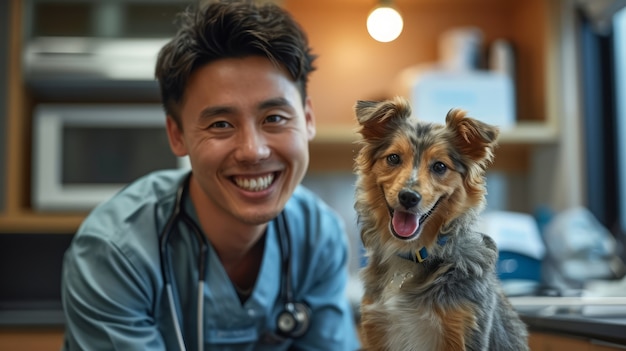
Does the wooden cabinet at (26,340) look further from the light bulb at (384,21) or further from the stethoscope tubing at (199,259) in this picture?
the light bulb at (384,21)

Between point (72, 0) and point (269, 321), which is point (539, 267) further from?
point (72, 0)

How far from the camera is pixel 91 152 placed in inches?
104

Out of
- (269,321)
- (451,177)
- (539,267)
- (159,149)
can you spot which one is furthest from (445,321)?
(159,149)

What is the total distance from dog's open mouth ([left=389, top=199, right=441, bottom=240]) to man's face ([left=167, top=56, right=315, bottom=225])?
0.54 meters

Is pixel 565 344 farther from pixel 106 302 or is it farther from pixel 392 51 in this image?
pixel 392 51

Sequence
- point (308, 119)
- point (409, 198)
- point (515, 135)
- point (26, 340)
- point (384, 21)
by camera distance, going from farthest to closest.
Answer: point (515, 135) → point (26, 340) → point (384, 21) → point (308, 119) → point (409, 198)

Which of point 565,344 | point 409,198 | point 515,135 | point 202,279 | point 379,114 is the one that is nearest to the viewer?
point 409,198

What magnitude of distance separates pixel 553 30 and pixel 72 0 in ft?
6.24

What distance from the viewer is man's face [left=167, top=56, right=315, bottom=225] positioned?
140cm

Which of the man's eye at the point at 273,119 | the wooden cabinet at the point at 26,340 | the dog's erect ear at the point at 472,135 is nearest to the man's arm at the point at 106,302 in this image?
the man's eye at the point at 273,119

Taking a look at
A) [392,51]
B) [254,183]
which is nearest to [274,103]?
[254,183]

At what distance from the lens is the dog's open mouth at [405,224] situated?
2.92 ft

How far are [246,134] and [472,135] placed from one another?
0.57m

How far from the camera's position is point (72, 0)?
8.77ft
